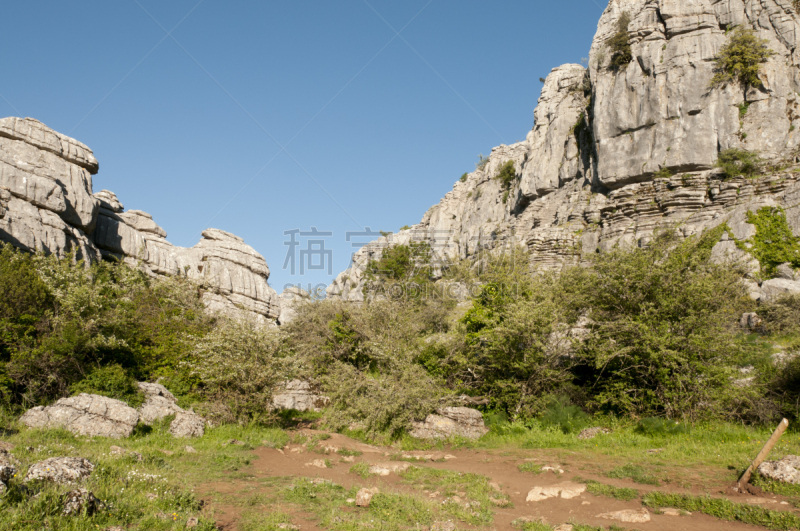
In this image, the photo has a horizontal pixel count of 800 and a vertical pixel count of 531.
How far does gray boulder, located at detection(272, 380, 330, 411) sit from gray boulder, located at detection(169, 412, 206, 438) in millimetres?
6233

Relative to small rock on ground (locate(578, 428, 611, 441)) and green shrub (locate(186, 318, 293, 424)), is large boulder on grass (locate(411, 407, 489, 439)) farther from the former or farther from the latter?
green shrub (locate(186, 318, 293, 424))

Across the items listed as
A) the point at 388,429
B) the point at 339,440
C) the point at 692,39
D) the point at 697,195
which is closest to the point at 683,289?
the point at 388,429

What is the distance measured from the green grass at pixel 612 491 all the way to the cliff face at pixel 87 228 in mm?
16133

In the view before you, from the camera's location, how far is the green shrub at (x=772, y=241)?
29809mm

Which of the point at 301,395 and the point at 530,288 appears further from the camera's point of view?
the point at 301,395

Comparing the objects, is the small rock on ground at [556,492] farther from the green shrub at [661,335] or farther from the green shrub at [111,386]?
the green shrub at [111,386]

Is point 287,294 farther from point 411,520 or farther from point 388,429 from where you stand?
point 411,520

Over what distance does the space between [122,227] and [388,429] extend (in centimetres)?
3299

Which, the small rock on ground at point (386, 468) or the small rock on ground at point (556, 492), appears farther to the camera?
the small rock on ground at point (386, 468)

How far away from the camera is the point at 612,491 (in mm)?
9602

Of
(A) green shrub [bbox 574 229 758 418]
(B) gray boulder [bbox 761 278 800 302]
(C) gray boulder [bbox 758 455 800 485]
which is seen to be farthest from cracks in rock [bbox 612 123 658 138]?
(C) gray boulder [bbox 758 455 800 485]

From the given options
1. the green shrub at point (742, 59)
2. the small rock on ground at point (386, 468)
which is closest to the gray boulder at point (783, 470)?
the small rock on ground at point (386, 468)

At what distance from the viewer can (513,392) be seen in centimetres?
1747

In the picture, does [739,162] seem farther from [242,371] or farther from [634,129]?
[242,371]
